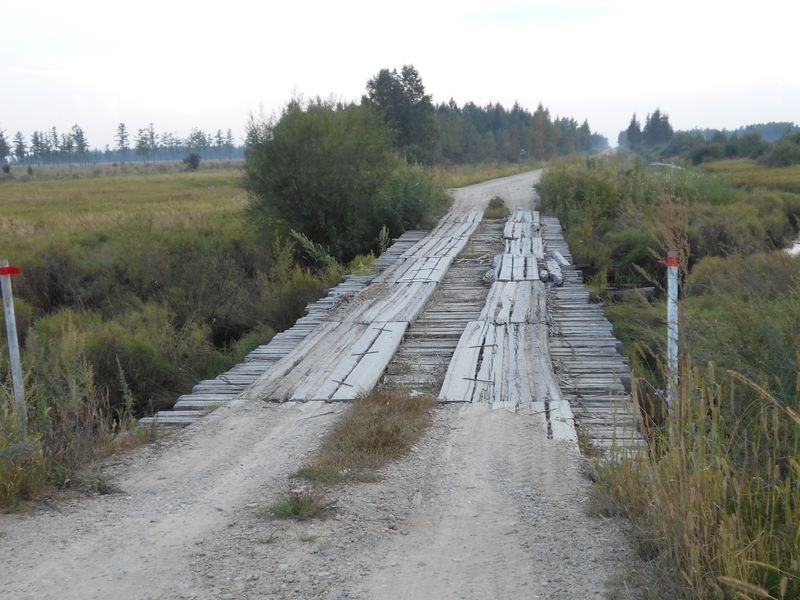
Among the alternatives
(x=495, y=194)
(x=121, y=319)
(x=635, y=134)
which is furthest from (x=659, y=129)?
(x=121, y=319)

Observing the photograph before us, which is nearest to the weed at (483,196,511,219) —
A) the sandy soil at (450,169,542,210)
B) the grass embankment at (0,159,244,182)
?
the sandy soil at (450,169,542,210)

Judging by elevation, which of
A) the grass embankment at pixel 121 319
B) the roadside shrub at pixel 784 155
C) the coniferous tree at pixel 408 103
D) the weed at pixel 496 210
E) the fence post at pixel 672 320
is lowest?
the grass embankment at pixel 121 319

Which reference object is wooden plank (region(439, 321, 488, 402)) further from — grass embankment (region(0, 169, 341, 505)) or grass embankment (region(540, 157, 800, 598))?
grass embankment (region(0, 169, 341, 505))

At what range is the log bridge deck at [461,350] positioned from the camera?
6.41 m

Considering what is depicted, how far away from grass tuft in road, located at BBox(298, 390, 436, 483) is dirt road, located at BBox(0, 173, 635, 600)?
136 mm

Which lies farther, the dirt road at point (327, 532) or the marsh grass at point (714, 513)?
the dirt road at point (327, 532)

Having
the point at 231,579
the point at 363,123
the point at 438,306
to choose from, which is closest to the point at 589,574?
the point at 231,579

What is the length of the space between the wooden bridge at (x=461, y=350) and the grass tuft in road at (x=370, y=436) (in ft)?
1.29

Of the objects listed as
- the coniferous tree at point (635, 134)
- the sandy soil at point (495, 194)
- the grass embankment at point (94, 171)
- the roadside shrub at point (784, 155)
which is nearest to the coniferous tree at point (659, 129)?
the coniferous tree at point (635, 134)

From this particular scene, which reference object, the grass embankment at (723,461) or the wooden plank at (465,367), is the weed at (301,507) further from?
the wooden plank at (465,367)

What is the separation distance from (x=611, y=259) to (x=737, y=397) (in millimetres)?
11697

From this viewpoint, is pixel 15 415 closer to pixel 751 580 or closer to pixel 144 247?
pixel 751 580

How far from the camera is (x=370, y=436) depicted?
5.45 meters

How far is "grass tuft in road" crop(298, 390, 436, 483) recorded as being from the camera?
4.97 metres
